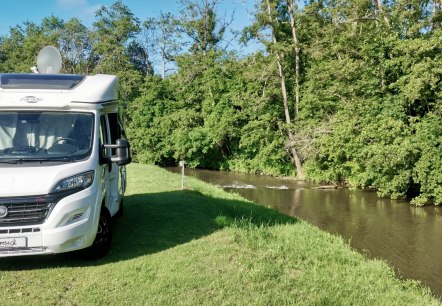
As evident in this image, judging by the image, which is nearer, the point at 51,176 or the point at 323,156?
the point at 51,176

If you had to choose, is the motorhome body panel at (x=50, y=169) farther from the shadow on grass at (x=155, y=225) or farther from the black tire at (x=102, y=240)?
the shadow on grass at (x=155, y=225)

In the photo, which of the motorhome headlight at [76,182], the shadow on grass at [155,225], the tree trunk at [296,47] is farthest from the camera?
the tree trunk at [296,47]

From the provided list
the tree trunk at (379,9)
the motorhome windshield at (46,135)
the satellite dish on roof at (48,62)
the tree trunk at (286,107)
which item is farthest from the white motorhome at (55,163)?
the tree trunk at (286,107)

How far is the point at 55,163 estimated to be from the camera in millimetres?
6199

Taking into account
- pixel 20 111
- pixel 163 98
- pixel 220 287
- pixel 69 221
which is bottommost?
pixel 220 287

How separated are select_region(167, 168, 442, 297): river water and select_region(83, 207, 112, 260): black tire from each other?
676 cm

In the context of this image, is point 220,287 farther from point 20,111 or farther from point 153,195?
point 153,195

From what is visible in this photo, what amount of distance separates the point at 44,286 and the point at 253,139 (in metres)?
29.2

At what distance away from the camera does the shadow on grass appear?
6738mm

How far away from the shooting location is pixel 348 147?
84.1 ft

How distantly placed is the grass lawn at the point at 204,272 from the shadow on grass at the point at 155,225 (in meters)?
0.02

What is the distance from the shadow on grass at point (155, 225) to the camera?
22.1ft

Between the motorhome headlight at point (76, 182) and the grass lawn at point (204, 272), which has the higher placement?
the motorhome headlight at point (76, 182)

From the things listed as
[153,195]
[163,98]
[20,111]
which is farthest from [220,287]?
[163,98]
